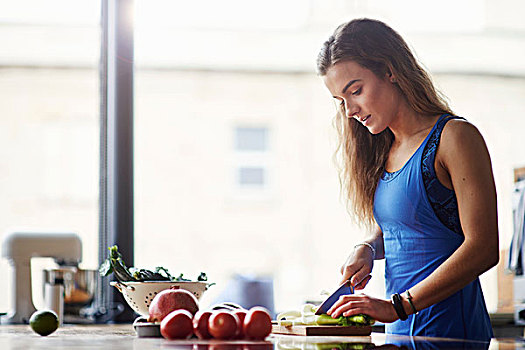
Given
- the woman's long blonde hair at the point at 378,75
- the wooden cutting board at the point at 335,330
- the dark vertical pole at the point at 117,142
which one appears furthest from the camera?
the dark vertical pole at the point at 117,142

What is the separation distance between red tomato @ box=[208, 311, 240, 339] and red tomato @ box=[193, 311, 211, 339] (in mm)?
21

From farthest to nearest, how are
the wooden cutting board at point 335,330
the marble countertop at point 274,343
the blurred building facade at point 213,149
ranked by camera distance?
1. the blurred building facade at point 213,149
2. the wooden cutting board at point 335,330
3. the marble countertop at point 274,343

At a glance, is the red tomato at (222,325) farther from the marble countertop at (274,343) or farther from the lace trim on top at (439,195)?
the lace trim on top at (439,195)

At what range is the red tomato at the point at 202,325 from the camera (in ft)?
5.50

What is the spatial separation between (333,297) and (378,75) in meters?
0.58

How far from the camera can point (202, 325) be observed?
1.68 meters

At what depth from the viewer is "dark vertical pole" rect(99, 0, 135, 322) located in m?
3.43

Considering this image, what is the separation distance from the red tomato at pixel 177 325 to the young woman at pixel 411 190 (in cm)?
33

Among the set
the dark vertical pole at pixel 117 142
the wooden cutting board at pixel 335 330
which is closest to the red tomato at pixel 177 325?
the wooden cutting board at pixel 335 330

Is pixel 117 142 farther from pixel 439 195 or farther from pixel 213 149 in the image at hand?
pixel 213 149

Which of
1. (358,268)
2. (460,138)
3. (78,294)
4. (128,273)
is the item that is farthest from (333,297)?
(78,294)

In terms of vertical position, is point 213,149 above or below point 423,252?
above

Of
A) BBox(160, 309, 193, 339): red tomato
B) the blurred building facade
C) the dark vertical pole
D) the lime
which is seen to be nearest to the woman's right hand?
BBox(160, 309, 193, 339): red tomato

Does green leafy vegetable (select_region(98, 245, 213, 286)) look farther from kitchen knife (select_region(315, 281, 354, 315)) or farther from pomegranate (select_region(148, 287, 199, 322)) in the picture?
kitchen knife (select_region(315, 281, 354, 315))
